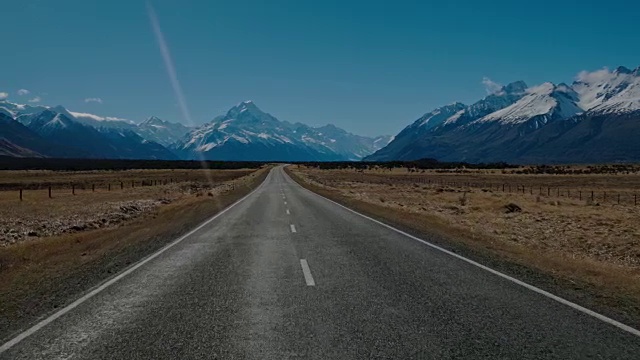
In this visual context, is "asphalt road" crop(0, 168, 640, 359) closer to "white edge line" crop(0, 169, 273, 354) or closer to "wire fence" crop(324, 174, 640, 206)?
"white edge line" crop(0, 169, 273, 354)

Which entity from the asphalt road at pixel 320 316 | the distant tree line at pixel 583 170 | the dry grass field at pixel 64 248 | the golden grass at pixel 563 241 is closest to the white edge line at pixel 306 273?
the asphalt road at pixel 320 316

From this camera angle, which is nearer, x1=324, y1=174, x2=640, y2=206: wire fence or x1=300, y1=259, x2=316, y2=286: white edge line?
x1=300, y1=259, x2=316, y2=286: white edge line

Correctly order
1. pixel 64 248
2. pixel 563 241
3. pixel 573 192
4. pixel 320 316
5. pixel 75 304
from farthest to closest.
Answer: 1. pixel 573 192
2. pixel 563 241
3. pixel 64 248
4. pixel 75 304
5. pixel 320 316

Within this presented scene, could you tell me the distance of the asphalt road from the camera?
6062 millimetres

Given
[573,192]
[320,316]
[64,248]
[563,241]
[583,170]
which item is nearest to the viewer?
[320,316]

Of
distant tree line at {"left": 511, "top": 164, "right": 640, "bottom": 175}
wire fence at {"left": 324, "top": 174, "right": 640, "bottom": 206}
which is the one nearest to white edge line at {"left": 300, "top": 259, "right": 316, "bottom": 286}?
wire fence at {"left": 324, "top": 174, "right": 640, "bottom": 206}

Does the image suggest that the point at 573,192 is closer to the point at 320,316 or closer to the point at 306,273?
the point at 306,273

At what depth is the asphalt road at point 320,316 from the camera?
606 centimetres

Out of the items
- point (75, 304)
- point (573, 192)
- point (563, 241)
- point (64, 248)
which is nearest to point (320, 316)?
point (75, 304)

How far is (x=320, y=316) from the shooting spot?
24.4 feet

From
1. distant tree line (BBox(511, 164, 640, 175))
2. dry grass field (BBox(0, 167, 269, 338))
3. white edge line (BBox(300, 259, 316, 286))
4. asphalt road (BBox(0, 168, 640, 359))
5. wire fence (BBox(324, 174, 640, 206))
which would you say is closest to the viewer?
asphalt road (BBox(0, 168, 640, 359))

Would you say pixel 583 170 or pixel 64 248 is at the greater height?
pixel 64 248

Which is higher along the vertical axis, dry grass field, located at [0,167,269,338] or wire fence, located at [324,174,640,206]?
dry grass field, located at [0,167,269,338]

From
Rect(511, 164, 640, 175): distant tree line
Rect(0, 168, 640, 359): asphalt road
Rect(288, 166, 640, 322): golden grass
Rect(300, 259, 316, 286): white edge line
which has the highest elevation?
Rect(0, 168, 640, 359): asphalt road
